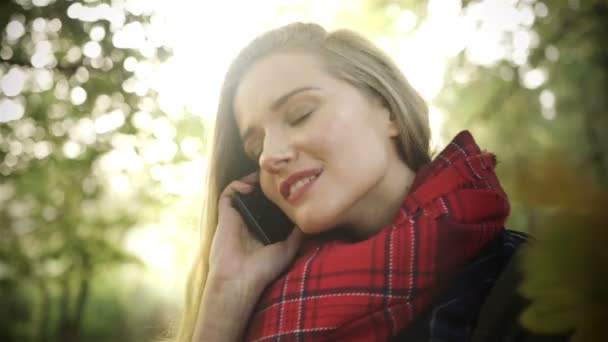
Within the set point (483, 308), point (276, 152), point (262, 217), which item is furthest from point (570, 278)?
point (262, 217)

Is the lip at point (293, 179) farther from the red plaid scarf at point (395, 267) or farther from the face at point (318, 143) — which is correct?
the red plaid scarf at point (395, 267)

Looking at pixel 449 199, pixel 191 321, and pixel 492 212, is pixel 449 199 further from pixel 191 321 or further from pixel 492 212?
pixel 191 321

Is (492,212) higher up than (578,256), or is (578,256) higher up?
(578,256)

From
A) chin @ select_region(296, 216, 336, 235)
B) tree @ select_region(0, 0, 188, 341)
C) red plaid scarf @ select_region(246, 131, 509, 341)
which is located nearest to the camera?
red plaid scarf @ select_region(246, 131, 509, 341)

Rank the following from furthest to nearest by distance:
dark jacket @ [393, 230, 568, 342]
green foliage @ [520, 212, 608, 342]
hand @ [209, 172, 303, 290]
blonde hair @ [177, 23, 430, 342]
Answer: blonde hair @ [177, 23, 430, 342] → hand @ [209, 172, 303, 290] → dark jacket @ [393, 230, 568, 342] → green foliage @ [520, 212, 608, 342]

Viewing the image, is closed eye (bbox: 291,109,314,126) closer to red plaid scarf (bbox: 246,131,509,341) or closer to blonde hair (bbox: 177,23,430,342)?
blonde hair (bbox: 177,23,430,342)

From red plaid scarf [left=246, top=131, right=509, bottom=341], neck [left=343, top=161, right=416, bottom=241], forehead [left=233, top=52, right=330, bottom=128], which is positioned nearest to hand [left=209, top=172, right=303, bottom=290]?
red plaid scarf [left=246, top=131, right=509, bottom=341]

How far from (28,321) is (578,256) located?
13.3m

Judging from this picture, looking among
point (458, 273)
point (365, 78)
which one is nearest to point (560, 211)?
point (458, 273)

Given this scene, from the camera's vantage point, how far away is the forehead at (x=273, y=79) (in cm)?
155

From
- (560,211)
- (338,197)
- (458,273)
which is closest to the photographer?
(560,211)

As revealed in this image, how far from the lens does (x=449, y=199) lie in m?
1.32

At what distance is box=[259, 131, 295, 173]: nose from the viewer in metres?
1.49

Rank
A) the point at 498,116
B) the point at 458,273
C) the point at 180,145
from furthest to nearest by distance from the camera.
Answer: the point at 498,116 → the point at 180,145 → the point at 458,273
